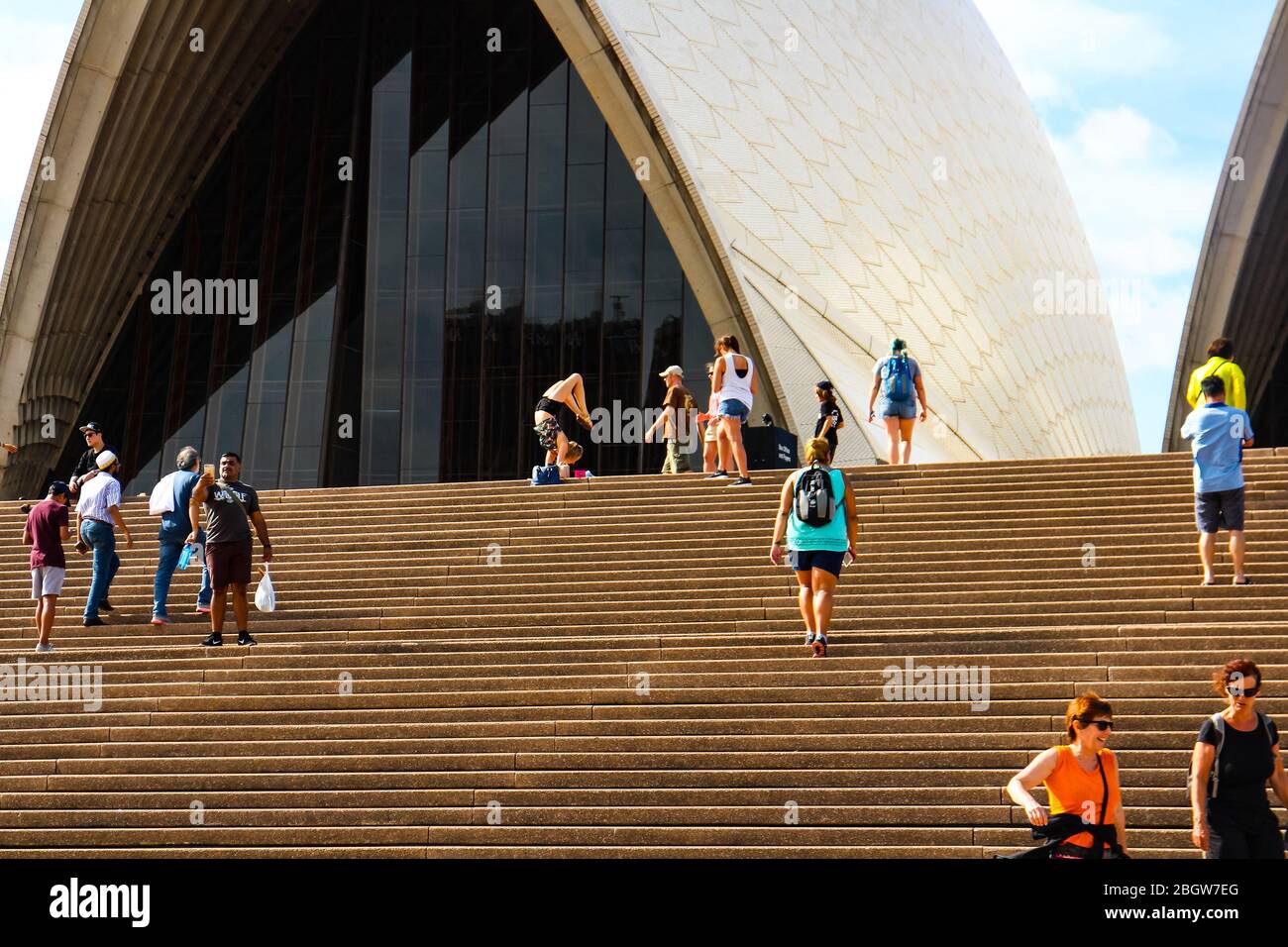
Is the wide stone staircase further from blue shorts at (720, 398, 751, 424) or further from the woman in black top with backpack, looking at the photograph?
the woman in black top with backpack

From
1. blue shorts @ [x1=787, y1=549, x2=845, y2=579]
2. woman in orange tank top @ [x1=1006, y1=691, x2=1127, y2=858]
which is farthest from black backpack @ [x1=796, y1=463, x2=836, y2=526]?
woman in orange tank top @ [x1=1006, y1=691, x2=1127, y2=858]

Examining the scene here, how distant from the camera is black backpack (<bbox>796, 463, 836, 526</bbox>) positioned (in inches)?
354

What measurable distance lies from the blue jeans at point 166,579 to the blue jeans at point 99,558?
1.16ft

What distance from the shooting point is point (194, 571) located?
12.2m

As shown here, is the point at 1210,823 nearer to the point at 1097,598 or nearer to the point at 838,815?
the point at 838,815

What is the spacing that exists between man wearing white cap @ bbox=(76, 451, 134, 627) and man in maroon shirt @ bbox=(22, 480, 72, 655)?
0.25m

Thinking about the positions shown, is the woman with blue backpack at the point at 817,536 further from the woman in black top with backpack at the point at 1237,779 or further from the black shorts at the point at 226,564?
the black shorts at the point at 226,564

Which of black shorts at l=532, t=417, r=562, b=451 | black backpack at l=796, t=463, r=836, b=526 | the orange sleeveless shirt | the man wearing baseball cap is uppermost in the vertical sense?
black shorts at l=532, t=417, r=562, b=451

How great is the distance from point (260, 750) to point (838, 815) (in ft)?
10.5

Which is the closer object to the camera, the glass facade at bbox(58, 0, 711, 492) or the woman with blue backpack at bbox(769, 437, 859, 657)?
the woman with blue backpack at bbox(769, 437, 859, 657)

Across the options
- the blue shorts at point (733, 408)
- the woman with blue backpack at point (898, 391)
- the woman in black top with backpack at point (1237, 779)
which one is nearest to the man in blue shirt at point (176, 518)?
the blue shorts at point (733, 408)

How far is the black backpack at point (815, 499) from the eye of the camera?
29.5ft

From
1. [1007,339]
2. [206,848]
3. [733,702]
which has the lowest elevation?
[206,848]

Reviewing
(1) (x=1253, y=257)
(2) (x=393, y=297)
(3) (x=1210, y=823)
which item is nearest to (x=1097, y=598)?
(3) (x=1210, y=823)
